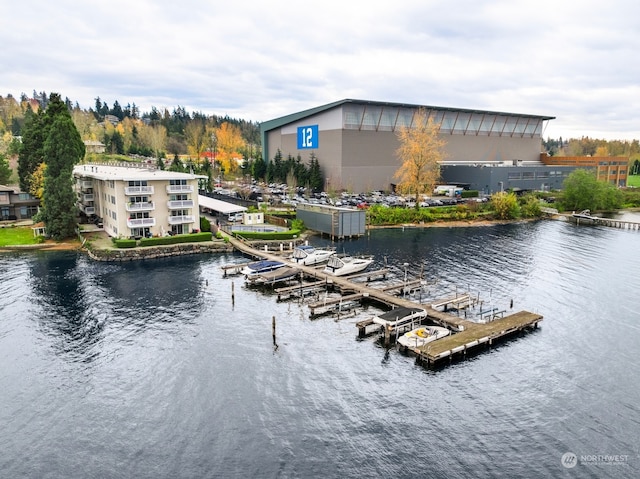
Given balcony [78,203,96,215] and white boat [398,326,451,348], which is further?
balcony [78,203,96,215]

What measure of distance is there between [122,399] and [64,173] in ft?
151

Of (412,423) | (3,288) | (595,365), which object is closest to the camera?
(412,423)

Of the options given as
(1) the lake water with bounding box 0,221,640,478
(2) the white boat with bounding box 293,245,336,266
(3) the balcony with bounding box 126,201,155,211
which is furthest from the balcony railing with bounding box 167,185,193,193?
(1) the lake water with bounding box 0,221,640,478

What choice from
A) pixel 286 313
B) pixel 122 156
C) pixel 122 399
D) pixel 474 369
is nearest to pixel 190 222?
pixel 286 313

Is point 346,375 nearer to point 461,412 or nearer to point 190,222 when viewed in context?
point 461,412

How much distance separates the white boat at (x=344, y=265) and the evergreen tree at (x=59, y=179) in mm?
37748

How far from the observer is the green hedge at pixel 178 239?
189 ft

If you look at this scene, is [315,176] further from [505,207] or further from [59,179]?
[59,179]

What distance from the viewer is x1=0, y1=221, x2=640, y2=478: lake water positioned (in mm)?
21234

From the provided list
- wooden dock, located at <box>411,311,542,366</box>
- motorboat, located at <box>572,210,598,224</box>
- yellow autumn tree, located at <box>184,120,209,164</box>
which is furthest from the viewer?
yellow autumn tree, located at <box>184,120,209,164</box>

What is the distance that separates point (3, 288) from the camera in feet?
143

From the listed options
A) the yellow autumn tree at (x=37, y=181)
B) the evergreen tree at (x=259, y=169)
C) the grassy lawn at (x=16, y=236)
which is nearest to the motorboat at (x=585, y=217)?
the evergreen tree at (x=259, y=169)

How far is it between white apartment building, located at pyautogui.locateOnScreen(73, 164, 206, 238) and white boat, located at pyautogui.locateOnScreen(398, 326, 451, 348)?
39.9 m

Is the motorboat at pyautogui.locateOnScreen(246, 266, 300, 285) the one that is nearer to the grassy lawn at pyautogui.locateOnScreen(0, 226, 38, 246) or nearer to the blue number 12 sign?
the grassy lawn at pyautogui.locateOnScreen(0, 226, 38, 246)
